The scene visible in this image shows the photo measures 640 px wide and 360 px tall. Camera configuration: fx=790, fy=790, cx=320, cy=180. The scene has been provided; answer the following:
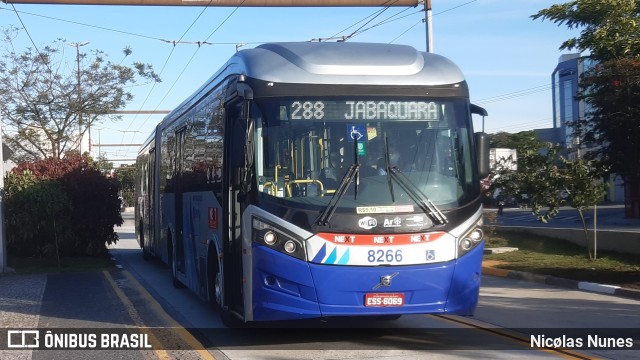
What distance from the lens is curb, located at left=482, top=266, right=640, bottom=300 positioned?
1374 cm

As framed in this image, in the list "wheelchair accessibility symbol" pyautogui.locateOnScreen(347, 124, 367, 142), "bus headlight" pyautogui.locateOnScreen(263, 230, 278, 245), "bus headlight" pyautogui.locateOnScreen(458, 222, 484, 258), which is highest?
"wheelchair accessibility symbol" pyautogui.locateOnScreen(347, 124, 367, 142)

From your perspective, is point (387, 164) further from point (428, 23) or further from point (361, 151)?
point (428, 23)

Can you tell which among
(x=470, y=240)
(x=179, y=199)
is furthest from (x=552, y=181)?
(x=470, y=240)

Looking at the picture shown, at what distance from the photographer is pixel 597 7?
49.8 ft

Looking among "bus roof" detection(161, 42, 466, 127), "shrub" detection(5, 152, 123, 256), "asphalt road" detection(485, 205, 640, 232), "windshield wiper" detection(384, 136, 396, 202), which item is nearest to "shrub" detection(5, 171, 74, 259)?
"shrub" detection(5, 152, 123, 256)

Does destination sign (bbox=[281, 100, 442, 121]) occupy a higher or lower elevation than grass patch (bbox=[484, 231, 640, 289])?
higher

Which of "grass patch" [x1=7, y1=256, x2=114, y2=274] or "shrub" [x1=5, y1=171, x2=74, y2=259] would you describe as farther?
"shrub" [x1=5, y1=171, x2=74, y2=259]

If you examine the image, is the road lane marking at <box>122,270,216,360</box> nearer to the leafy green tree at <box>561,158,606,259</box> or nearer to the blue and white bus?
the blue and white bus

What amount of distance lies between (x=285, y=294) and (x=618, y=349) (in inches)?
154

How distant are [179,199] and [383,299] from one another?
680 centimetres

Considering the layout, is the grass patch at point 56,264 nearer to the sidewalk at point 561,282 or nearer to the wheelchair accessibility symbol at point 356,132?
the sidewalk at point 561,282

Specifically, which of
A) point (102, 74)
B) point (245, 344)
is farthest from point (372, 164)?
point (102, 74)

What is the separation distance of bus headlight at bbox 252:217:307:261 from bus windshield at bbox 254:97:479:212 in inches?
14.3

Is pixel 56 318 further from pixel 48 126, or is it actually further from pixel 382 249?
pixel 48 126
